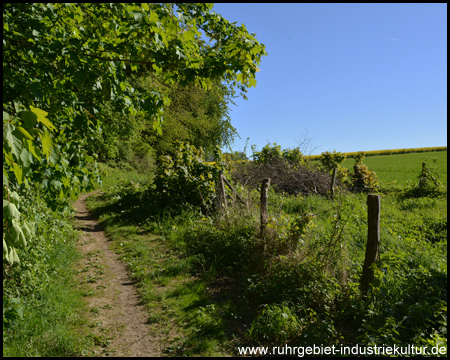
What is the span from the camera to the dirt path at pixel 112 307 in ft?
12.6

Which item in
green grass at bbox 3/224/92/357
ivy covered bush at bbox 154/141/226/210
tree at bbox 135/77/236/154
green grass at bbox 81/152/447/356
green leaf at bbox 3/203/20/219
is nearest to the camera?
green leaf at bbox 3/203/20/219

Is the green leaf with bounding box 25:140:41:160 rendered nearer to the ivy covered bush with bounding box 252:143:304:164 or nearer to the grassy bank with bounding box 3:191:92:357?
the grassy bank with bounding box 3:191:92:357

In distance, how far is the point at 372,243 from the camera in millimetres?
4246

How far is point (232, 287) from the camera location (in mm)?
5406

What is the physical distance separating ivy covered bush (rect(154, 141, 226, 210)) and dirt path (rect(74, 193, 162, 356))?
3.04 metres

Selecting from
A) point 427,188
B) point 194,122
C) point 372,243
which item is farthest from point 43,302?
point 194,122

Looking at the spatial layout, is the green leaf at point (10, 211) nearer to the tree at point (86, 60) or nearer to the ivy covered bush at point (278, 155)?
the tree at point (86, 60)

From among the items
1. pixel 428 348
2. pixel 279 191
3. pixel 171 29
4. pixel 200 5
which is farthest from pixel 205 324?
pixel 279 191

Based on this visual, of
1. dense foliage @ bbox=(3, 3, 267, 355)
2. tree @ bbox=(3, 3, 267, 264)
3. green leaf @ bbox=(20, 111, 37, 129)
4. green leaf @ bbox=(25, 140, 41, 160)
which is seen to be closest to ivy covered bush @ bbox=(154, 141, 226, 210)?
dense foliage @ bbox=(3, 3, 267, 355)

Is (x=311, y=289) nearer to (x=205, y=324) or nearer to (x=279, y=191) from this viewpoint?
(x=205, y=324)

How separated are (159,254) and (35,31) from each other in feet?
15.4

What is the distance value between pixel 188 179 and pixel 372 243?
6.44 m

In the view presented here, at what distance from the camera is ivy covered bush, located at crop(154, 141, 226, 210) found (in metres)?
9.59

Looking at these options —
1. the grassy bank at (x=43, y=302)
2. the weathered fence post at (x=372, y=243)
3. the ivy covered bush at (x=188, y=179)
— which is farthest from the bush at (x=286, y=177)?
the weathered fence post at (x=372, y=243)
